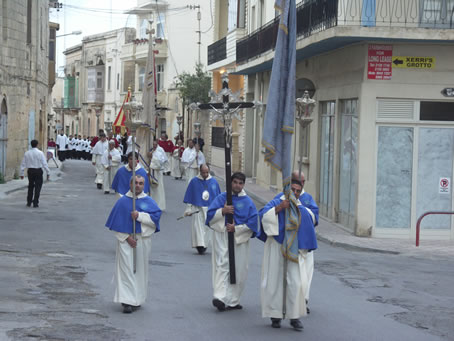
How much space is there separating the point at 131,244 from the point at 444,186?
1001cm

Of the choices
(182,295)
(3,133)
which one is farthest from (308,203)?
(3,133)

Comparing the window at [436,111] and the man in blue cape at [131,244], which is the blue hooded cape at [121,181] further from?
the man in blue cape at [131,244]

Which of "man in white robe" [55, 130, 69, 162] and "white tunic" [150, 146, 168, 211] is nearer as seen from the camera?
"white tunic" [150, 146, 168, 211]

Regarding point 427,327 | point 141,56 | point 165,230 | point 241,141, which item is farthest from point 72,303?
point 141,56

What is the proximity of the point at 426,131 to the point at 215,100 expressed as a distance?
822 cm

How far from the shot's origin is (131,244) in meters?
9.77

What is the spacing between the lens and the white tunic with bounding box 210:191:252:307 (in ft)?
32.6

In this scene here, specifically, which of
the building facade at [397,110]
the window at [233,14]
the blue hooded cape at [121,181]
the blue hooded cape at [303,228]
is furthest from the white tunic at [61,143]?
the blue hooded cape at [303,228]

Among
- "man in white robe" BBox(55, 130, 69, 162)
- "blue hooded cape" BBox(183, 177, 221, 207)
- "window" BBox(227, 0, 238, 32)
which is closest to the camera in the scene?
"blue hooded cape" BBox(183, 177, 221, 207)

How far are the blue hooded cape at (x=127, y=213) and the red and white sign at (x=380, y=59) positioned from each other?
29.1 ft

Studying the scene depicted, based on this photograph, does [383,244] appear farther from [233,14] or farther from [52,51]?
[52,51]

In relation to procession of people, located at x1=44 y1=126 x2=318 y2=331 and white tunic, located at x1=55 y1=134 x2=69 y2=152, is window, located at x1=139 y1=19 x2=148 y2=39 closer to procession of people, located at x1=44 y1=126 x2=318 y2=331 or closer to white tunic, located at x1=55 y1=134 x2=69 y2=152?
white tunic, located at x1=55 y1=134 x2=69 y2=152

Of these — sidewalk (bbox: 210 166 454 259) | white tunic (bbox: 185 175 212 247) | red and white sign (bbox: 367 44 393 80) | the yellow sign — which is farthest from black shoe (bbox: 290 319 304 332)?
the yellow sign

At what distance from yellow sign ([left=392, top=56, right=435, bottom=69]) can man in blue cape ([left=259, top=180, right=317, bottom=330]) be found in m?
8.98
